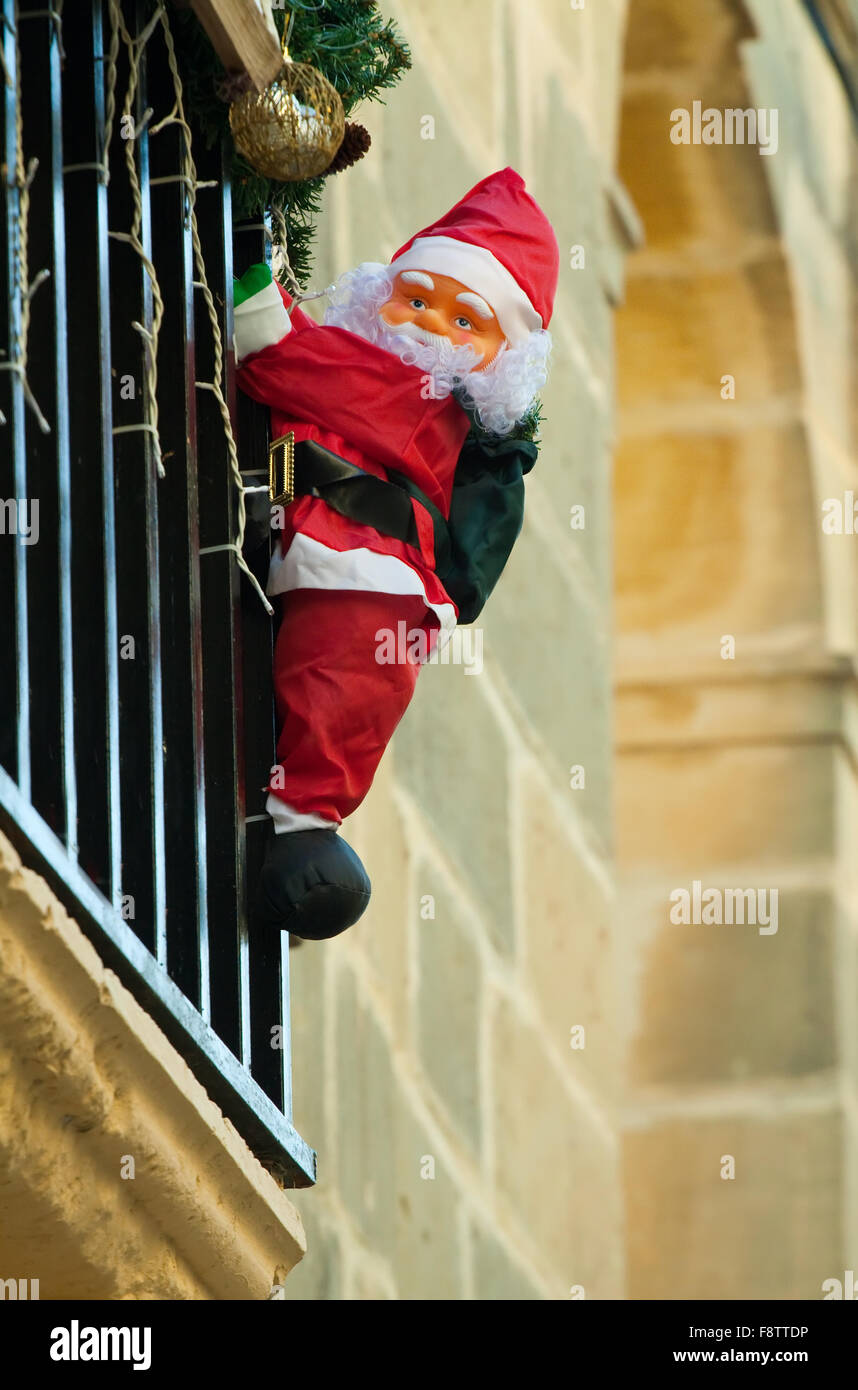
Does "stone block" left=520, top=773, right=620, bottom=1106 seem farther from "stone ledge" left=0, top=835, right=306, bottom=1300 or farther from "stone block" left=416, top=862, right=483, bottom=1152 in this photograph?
"stone ledge" left=0, top=835, right=306, bottom=1300

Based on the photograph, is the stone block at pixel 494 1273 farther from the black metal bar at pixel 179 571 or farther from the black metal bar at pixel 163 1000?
the black metal bar at pixel 179 571

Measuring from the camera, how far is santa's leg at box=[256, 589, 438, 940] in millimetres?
1862

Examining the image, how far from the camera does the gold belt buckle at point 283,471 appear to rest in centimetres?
190

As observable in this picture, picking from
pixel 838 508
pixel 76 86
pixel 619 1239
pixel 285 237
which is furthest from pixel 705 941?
pixel 76 86

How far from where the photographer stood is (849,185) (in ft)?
17.6

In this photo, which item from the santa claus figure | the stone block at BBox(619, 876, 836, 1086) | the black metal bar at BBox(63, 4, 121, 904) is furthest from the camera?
the stone block at BBox(619, 876, 836, 1086)

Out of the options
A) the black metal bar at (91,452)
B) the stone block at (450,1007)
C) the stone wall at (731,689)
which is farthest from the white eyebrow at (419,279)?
the stone wall at (731,689)

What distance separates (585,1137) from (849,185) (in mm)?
2519

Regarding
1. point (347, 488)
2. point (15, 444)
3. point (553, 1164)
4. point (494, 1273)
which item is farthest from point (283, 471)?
point (553, 1164)

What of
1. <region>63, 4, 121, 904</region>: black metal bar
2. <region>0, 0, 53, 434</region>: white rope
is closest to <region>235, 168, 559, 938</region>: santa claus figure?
<region>63, 4, 121, 904</region>: black metal bar

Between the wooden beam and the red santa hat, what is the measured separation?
9.4 inches

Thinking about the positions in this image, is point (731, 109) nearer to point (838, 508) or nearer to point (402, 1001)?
point (838, 508)

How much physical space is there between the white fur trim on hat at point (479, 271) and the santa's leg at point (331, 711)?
0.25 m

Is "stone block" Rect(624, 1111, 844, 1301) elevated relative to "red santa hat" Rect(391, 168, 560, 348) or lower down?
lower down
